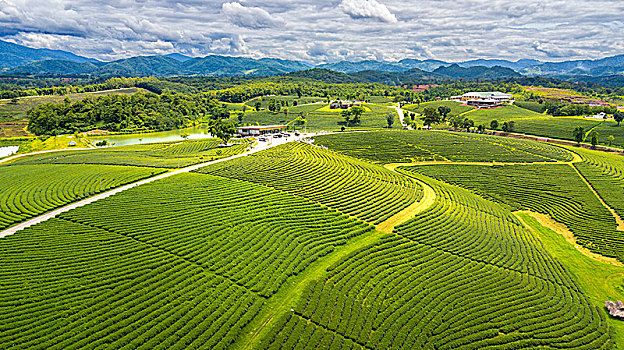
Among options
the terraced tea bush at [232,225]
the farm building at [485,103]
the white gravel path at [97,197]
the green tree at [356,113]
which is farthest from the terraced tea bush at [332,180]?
the farm building at [485,103]

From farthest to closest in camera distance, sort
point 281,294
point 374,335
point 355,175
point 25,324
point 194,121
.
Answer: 1. point 194,121
2. point 355,175
3. point 281,294
4. point 374,335
5. point 25,324

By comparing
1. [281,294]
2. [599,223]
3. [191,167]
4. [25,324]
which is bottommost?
[599,223]

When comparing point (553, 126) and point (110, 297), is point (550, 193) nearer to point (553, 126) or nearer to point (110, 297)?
point (110, 297)

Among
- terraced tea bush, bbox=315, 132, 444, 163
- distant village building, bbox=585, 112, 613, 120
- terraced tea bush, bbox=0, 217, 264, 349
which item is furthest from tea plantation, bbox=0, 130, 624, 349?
distant village building, bbox=585, 112, 613, 120

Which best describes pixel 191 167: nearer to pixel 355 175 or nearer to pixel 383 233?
pixel 355 175

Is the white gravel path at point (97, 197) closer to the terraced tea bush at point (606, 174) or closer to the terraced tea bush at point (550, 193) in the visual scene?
the terraced tea bush at point (550, 193)

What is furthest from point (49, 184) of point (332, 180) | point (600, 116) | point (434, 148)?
point (600, 116)

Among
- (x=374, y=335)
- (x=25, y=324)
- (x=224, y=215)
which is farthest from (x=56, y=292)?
(x=374, y=335)
